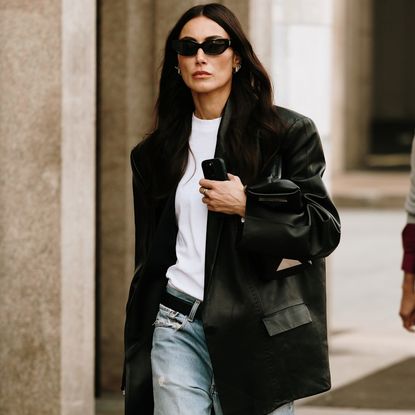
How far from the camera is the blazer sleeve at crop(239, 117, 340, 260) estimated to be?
4047 mm

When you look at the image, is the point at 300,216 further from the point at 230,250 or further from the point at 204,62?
the point at 204,62

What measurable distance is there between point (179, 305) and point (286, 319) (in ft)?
1.01

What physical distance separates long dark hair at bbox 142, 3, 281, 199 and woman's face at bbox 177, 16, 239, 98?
0.08 feet

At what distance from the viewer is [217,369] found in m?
4.15

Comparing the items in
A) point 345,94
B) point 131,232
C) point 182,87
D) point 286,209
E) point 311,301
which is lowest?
point 345,94

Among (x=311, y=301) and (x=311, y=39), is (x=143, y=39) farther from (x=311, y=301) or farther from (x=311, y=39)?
(x=311, y=301)

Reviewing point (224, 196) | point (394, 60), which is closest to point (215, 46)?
point (224, 196)

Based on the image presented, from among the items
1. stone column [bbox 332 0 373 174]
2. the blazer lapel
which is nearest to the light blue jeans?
the blazer lapel

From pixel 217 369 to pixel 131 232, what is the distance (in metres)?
3.43

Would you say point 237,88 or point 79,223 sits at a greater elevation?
point 237,88

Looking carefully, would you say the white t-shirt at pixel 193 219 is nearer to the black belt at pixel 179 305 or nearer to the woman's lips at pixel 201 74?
the black belt at pixel 179 305

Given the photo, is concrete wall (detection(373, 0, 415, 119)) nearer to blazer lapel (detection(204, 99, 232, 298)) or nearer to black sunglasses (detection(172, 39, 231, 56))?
black sunglasses (detection(172, 39, 231, 56))

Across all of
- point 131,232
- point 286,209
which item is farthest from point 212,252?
point 131,232

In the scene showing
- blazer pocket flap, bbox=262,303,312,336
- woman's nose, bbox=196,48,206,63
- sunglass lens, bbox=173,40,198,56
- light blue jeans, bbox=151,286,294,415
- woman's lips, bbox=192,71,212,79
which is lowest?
light blue jeans, bbox=151,286,294,415
